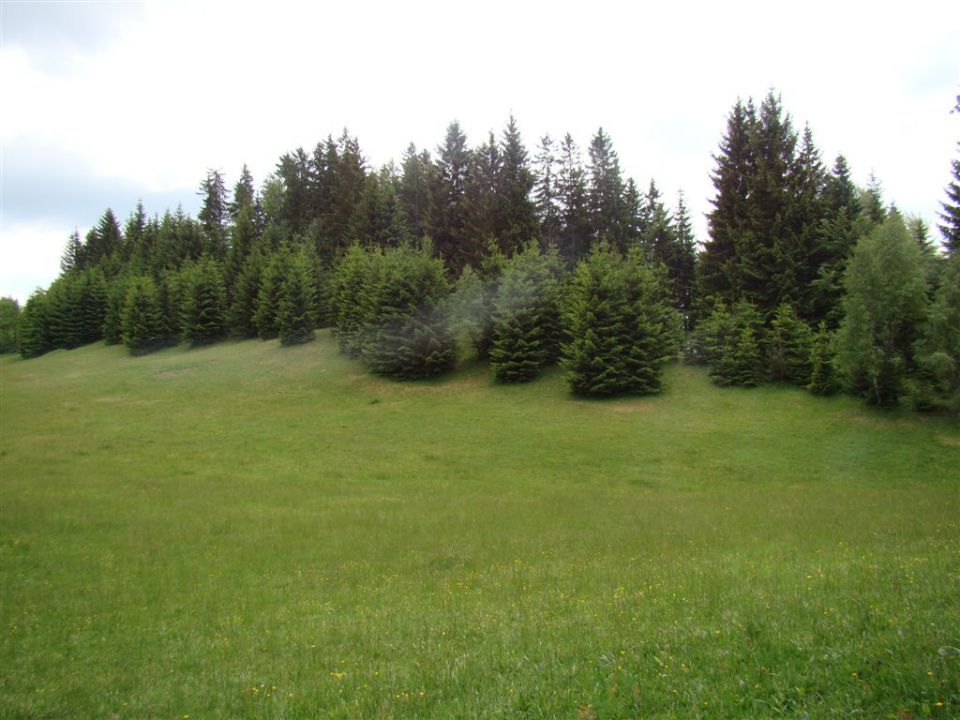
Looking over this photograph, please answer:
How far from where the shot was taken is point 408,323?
50.9 meters

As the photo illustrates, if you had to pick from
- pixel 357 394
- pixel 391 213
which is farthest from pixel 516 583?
pixel 391 213

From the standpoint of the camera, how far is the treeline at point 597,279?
→ 33.8 m

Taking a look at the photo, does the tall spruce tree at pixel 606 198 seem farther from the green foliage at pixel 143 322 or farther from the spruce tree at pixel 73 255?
the spruce tree at pixel 73 255

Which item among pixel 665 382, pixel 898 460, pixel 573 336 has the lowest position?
pixel 898 460

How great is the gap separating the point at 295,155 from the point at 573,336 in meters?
62.2

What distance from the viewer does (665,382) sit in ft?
141

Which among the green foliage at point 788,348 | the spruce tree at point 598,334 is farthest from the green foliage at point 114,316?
the green foliage at point 788,348

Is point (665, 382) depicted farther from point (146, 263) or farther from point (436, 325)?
point (146, 263)

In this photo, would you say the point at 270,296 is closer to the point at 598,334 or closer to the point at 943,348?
the point at 598,334

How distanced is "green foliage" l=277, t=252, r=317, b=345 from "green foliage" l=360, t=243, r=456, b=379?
1381 centimetres

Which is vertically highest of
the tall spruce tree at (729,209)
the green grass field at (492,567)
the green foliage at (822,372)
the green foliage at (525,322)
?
the tall spruce tree at (729,209)

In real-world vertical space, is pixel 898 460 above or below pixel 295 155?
below

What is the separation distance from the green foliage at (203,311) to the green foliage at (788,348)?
Result: 62.7m

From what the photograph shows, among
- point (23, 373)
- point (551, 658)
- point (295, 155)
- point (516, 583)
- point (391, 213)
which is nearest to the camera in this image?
point (551, 658)
